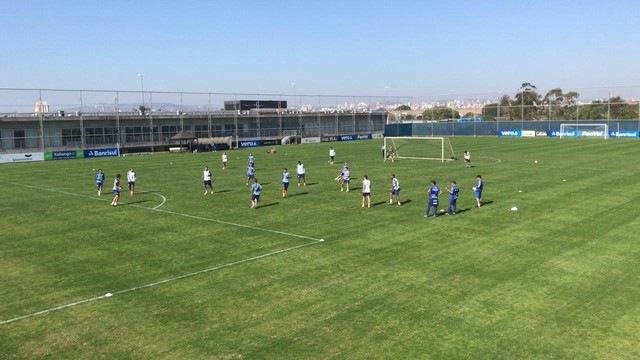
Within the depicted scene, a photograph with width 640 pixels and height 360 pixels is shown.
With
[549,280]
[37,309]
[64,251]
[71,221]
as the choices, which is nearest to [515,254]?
[549,280]

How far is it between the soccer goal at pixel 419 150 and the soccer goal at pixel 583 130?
3140cm

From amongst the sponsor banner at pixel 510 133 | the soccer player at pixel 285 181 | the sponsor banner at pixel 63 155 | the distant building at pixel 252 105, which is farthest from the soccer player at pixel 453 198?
the distant building at pixel 252 105

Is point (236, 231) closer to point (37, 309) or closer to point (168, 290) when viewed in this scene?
point (168, 290)

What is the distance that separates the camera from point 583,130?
3526 inches

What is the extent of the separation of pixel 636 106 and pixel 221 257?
10395cm

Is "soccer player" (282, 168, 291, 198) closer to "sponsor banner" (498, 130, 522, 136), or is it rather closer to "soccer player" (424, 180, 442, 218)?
"soccer player" (424, 180, 442, 218)

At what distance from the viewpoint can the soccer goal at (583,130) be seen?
86.7 m

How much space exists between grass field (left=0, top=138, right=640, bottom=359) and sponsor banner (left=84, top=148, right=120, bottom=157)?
38.1m

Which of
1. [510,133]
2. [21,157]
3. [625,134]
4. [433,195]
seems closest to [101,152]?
[21,157]

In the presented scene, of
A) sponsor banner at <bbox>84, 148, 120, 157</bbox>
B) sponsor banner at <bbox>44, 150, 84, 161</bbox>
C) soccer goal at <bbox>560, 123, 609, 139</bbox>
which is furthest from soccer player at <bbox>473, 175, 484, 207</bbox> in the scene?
soccer goal at <bbox>560, 123, 609, 139</bbox>

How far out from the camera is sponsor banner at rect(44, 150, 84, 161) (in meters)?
64.4

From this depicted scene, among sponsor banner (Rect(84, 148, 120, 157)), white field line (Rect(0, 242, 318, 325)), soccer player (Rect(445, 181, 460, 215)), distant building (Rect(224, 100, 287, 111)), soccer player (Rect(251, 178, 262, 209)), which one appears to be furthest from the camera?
distant building (Rect(224, 100, 287, 111))

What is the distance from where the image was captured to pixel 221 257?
18.4 m

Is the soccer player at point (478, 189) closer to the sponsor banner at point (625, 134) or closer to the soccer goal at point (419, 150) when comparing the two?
the soccer goal at point (419, 150)
